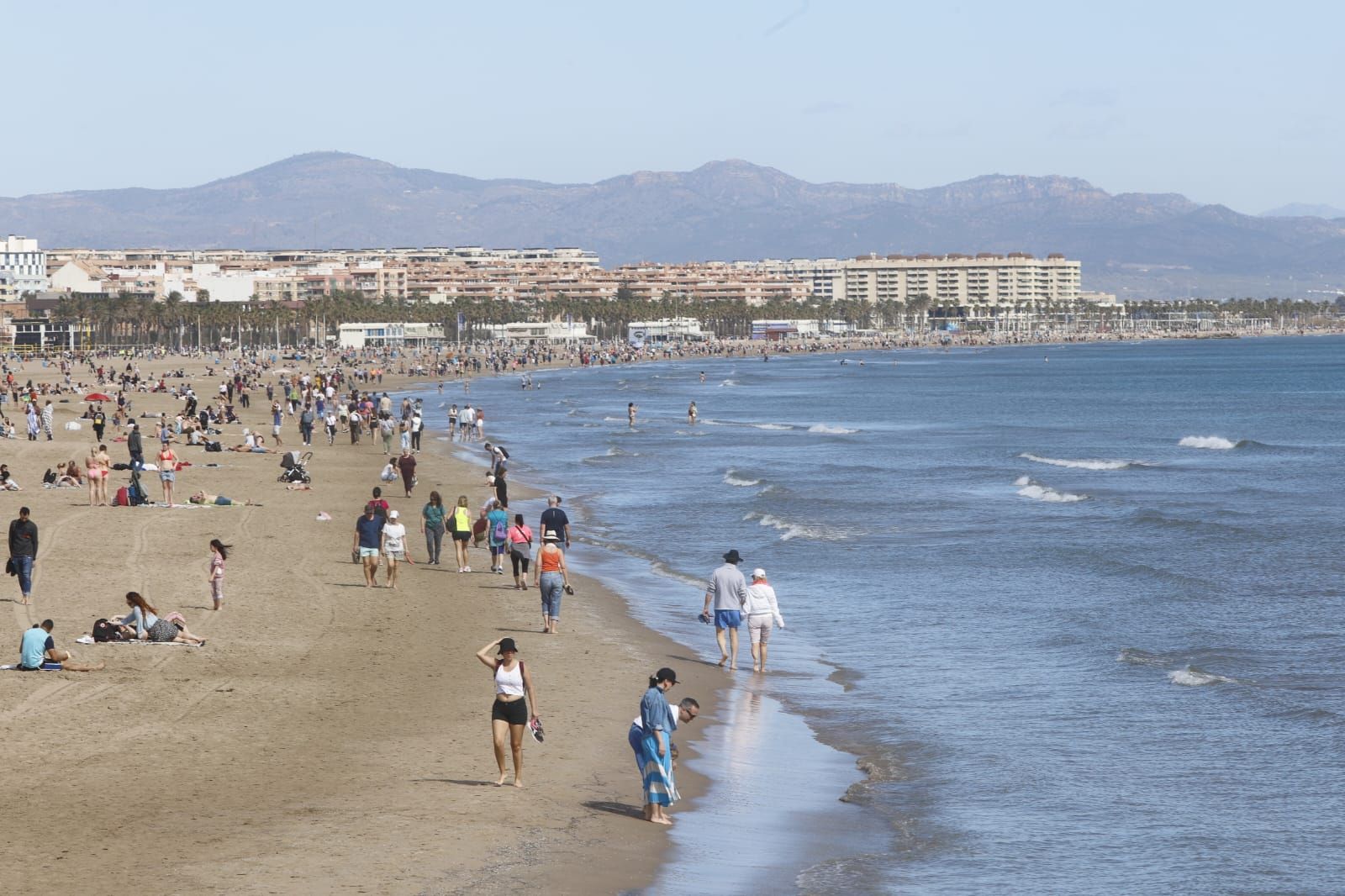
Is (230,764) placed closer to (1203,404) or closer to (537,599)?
(537,599)

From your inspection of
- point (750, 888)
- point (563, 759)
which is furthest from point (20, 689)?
point (750, 888)

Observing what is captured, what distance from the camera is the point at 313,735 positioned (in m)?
15.5

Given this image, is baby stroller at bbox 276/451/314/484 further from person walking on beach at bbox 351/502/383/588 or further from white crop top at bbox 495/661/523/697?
white crop top at bbox 495/661/523/697

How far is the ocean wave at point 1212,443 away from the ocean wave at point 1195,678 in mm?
41964

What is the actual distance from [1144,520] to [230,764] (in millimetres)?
25655

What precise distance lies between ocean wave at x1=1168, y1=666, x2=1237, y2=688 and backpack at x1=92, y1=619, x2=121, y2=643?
12.3 meters

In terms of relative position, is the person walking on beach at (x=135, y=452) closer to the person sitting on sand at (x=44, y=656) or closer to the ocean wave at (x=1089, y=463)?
the person sitting on sand at (x=44, y=656)

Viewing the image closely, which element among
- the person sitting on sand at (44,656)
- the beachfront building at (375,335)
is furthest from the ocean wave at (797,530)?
the beachfront building at (375,335)

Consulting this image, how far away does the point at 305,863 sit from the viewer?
11523 mm

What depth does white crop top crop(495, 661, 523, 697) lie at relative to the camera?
13.3m

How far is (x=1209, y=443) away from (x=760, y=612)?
4612cm

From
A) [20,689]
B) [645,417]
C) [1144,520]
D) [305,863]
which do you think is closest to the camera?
[305,863]

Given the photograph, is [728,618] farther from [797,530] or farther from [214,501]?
[214,501]

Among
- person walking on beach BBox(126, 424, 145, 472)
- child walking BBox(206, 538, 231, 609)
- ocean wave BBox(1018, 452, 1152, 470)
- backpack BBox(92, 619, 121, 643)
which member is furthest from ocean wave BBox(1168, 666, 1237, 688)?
ocean wave BBox(1018, 452, 1152, 470)
